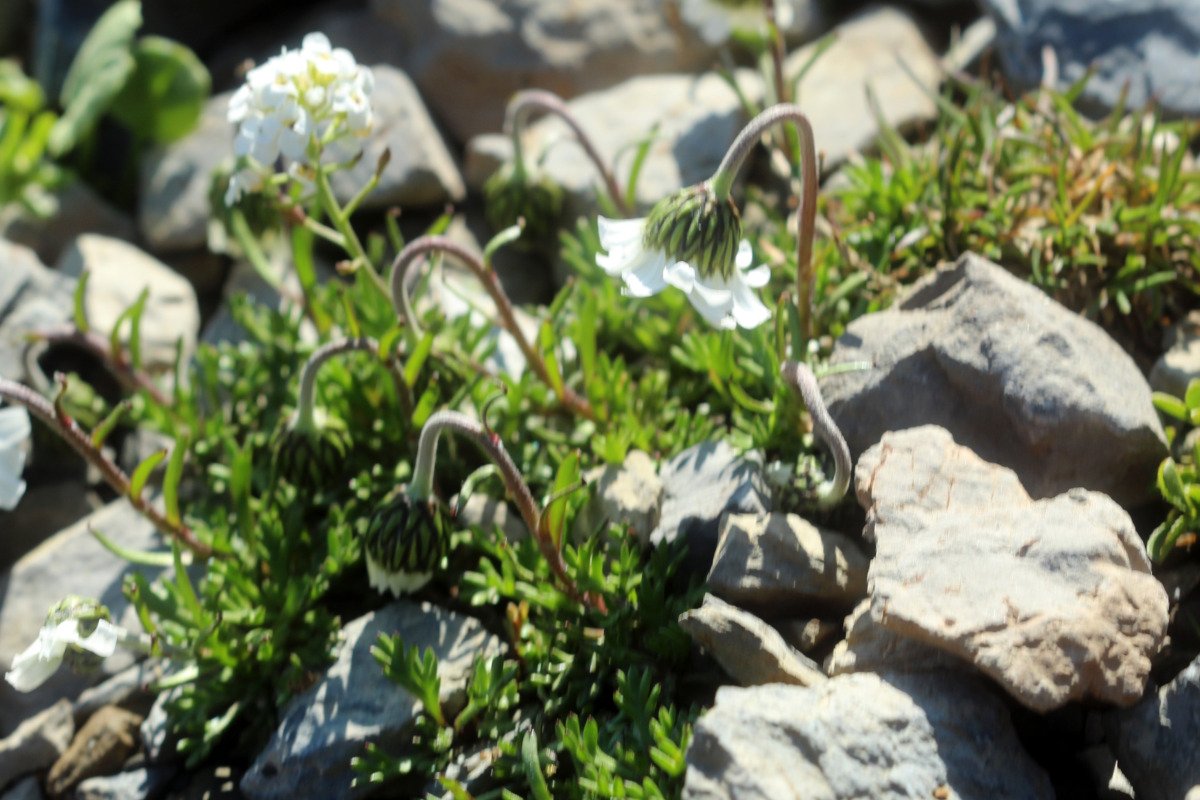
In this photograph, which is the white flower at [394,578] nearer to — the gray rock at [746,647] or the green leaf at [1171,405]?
the gray rock at [746,647]

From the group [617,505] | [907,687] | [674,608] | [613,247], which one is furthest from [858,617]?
[613,247]

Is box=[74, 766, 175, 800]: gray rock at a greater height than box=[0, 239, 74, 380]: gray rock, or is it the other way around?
box=[0, 239, 74, 380]: gray rock

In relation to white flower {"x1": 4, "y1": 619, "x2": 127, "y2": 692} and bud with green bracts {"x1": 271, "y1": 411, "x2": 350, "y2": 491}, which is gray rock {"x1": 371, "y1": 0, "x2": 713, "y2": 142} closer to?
bud with green bracts {"x1": 271, "y1": 411, "x2": 350, "y2": 491}

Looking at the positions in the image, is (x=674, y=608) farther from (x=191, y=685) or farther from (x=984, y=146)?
(x=984, y=146)

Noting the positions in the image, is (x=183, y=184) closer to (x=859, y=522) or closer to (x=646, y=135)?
(x=646, y=135)

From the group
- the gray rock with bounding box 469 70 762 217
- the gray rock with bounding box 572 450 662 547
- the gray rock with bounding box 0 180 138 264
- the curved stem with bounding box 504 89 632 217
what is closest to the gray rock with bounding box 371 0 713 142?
the gray rock with bounding box 469 70 762 217

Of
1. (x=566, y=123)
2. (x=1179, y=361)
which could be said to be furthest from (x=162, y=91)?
(x=1179, y=361)
